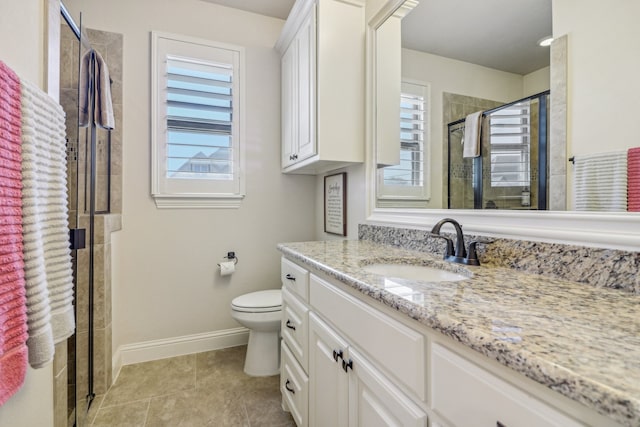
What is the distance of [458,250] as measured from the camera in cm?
116

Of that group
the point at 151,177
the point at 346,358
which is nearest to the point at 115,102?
the point at 151,177

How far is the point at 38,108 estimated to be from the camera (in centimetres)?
82

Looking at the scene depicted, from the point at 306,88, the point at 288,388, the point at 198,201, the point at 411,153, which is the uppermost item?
the point at 306,88

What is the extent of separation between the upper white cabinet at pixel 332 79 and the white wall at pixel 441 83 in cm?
36

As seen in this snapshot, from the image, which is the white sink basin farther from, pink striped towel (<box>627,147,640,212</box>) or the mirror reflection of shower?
pink striped towel (<box>627,147,640,212</box>)

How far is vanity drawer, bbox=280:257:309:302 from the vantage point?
132 cm

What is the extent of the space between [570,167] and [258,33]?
2419mm

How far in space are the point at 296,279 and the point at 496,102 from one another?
1.09 m

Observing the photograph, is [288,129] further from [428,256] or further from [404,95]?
[428,256]

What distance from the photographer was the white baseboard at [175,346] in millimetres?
2146

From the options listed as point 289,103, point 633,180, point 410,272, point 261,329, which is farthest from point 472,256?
point 289,103

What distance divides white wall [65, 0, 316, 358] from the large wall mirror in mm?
994

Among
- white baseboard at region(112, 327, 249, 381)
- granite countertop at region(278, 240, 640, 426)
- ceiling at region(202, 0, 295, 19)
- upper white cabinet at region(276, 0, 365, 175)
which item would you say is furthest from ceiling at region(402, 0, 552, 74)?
white baseboard at region(112, 327, 249, 381)

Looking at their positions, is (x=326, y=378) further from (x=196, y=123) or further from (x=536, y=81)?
(x=196, y=123)
